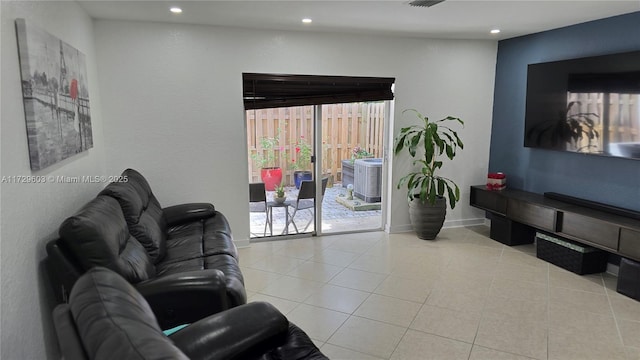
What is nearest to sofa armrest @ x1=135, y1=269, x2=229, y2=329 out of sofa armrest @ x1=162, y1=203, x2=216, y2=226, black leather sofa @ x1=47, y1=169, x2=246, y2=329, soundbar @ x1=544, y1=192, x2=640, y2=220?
black leather sofa @ x1=47, y1=169, x2=246, y2=329

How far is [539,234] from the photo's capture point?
4.18 m

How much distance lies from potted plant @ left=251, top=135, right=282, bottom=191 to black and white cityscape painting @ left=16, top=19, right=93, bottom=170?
1.96m

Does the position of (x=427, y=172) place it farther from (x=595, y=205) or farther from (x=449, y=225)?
(x=595, y=205)

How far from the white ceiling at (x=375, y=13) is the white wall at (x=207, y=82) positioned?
0.61 ft

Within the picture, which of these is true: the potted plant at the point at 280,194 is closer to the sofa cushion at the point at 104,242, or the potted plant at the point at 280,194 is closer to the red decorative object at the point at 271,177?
the red decorative object at the point at 271,177

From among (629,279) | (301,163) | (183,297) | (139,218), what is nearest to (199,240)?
(139,218)

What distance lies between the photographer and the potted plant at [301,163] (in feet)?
15.8

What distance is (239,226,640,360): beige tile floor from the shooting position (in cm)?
264

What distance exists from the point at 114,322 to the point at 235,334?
0.59 meters

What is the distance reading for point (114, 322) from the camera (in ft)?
3.88

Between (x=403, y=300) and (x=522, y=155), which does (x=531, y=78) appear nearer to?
(x=522, y=155)

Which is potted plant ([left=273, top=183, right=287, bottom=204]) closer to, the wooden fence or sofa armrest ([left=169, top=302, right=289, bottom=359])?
the wooden fence

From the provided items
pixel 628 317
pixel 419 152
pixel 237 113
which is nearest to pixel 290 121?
pixel 237 113

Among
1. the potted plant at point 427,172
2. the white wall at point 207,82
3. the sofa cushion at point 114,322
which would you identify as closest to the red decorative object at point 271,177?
the white wall at point 207,82
